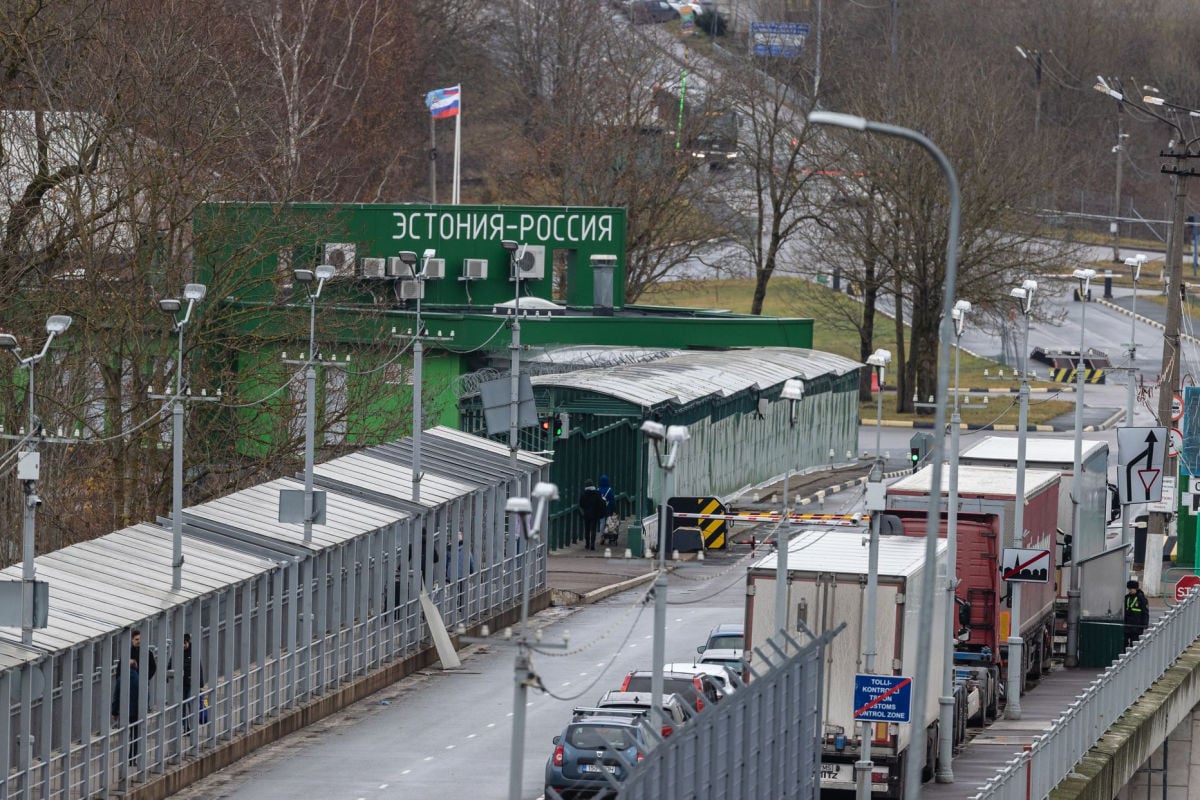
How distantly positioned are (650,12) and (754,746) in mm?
118872

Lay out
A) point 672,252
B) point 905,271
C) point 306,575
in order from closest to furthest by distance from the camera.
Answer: point 306,575 → point 905,271 → point 672,252

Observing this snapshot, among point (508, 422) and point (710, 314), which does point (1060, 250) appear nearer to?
point (710, 314)

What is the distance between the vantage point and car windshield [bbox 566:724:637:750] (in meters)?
24.1

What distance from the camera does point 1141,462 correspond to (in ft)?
134

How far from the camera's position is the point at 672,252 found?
8238 centimetres

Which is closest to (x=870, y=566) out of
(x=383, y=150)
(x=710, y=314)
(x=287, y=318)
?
(x=287, y=318)

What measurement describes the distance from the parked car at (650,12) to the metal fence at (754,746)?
90.1 meters

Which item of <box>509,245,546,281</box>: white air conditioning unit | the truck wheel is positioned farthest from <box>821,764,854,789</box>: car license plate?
<box>509,245,546,281</box>: white air conditioning unit

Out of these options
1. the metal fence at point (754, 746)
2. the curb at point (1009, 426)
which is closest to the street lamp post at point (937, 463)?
the metal fence at point (754, 746)

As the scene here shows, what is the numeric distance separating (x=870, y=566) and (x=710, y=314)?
139ft

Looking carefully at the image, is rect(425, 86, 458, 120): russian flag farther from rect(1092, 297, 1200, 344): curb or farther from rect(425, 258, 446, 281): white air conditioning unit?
rect(1092, 297, 1200, 344): curb

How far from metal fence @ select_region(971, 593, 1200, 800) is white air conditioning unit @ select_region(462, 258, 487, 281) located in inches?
993

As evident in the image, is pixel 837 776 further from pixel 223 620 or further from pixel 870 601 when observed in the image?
pixel 223 620

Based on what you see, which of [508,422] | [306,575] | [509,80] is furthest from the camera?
[509,80]
